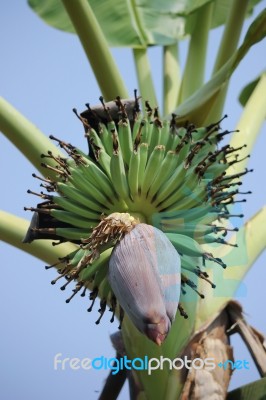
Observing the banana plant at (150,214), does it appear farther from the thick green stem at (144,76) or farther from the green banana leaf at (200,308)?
the thick green stem at (144,76)

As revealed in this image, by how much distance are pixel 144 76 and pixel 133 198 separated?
3.67 ft

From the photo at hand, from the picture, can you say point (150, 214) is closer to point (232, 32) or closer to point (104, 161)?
point (104, 161)

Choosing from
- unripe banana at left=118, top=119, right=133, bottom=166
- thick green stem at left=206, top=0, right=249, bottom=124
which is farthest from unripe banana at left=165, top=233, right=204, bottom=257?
thick green stem at left=206, top=0, right=249, bottom=124

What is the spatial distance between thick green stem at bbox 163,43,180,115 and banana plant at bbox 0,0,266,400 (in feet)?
1.16

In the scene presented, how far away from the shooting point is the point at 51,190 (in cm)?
134

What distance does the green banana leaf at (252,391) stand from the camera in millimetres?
1473

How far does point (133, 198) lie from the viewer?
4.28 feet

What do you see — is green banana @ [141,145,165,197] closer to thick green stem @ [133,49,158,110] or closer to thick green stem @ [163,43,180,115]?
thick green stem @ [133,49,158,110]

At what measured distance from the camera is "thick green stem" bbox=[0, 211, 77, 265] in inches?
68.6

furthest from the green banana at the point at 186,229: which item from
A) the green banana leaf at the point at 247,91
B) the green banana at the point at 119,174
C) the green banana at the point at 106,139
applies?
the green banana leaf at the point at 247,91

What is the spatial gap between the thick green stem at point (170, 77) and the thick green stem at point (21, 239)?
0.70 metres

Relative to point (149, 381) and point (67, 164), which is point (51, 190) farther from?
point (149, 381)

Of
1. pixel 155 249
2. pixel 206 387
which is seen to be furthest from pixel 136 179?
pixel 206 387

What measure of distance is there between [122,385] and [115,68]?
0.88 meters
